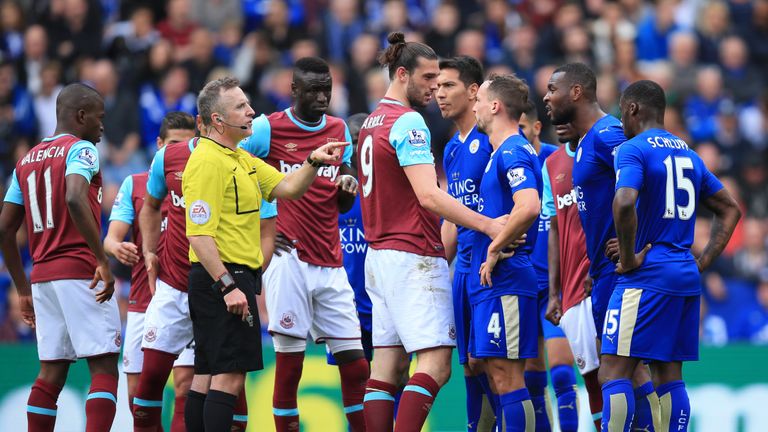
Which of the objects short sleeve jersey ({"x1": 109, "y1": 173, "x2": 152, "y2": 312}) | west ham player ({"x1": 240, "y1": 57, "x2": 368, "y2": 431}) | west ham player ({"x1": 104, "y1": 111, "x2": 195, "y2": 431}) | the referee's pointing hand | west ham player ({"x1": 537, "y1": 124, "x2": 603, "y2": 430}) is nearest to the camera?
the referee's pointing hand

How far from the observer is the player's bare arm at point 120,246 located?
8.95m

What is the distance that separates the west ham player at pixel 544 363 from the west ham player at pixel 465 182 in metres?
0.64

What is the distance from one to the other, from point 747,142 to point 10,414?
425 inches

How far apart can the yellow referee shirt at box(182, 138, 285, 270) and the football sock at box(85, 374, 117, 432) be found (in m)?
1.71

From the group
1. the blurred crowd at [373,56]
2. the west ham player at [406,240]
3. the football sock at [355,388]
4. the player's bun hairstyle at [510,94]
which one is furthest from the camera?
the blurred crowd at [373,56]

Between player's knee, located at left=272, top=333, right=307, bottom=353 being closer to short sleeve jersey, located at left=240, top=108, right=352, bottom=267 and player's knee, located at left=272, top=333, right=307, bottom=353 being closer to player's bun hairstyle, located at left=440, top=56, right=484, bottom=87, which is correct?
short sleeve jersey, located at left=240, top=108, right=352, bottom=267

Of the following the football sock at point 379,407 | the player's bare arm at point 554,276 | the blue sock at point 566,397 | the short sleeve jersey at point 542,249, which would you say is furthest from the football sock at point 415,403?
the short sleeve jersey at point 542,249

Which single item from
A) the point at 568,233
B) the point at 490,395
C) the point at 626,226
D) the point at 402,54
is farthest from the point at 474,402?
the point at 402,54

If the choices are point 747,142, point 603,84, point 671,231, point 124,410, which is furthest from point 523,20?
point 671,231

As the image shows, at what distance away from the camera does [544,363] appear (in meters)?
9.48

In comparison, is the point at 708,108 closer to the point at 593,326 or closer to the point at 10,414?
the point at 593,326

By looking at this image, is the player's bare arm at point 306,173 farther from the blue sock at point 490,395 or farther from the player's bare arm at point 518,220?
the blue sock at point 490,395

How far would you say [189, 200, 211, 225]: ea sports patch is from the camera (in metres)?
7.37

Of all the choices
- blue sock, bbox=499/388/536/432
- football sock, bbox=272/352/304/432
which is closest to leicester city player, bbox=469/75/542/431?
blue sock, bbox=499/388/536/432
